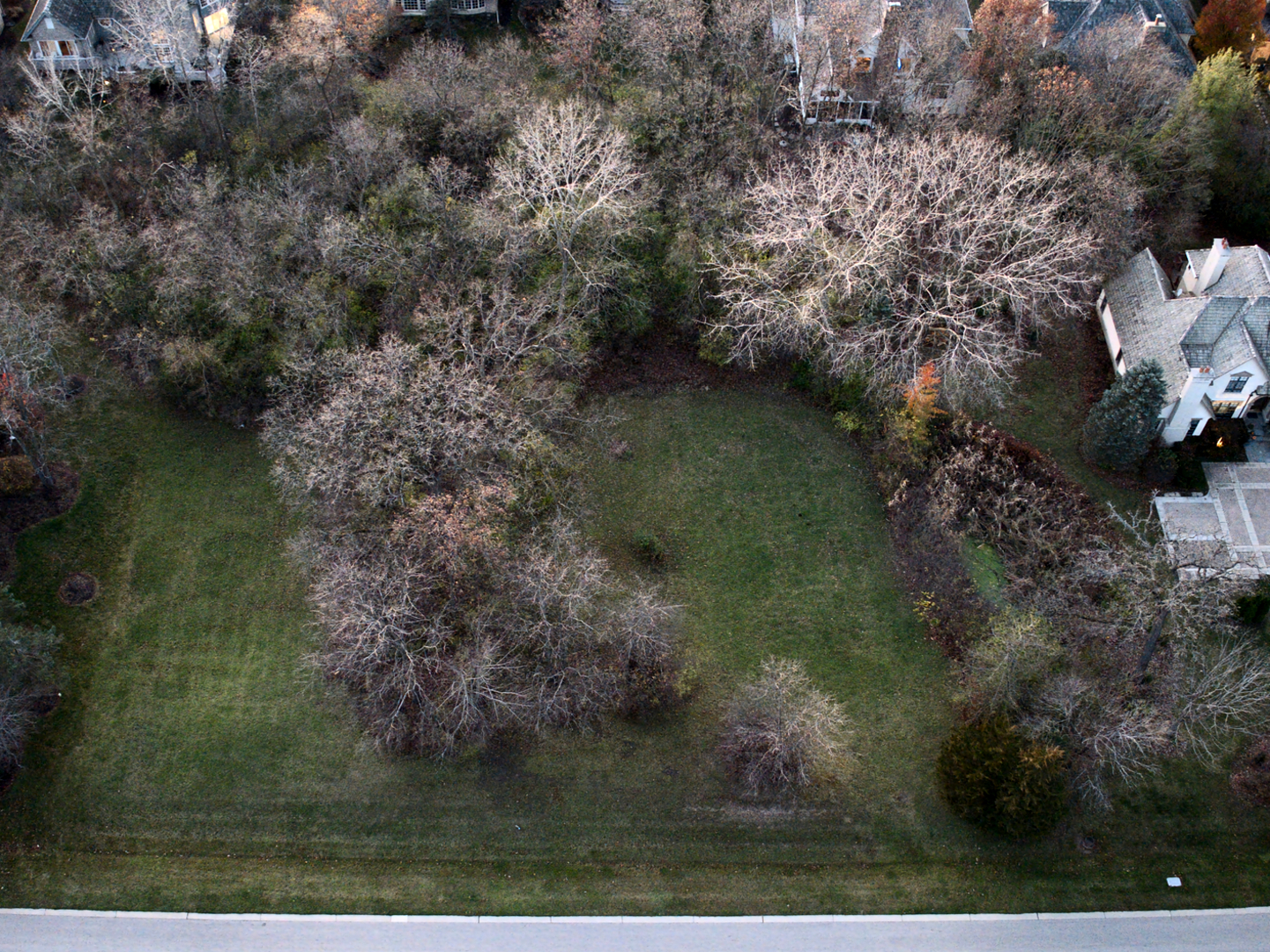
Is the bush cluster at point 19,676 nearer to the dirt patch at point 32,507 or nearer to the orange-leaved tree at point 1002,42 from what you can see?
the dirt patch at point 32,507

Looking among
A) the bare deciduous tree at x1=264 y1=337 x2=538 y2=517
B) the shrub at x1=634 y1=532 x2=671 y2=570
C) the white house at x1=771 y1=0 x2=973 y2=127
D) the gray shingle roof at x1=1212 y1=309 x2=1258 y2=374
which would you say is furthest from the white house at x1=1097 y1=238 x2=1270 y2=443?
the bare deciduous tree at x1=264 y1=337 x2=538 y2=517

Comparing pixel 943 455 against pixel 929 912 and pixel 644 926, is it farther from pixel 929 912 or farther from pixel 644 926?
pixel 644 926

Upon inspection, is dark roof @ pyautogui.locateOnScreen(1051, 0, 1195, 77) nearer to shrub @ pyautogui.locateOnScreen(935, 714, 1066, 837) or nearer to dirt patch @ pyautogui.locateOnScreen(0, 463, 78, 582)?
shrub @ pyautogui.locateOnScreen(935, 714, 1066, 837)

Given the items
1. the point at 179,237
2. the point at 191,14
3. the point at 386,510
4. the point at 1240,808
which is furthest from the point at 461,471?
the point at 191,14

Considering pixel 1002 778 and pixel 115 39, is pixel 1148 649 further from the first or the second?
pixel 115 39

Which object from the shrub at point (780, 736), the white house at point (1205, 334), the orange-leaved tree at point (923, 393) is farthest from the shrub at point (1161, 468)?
the shrub at point (780, 736)
